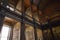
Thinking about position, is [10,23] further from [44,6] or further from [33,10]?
[44,6]

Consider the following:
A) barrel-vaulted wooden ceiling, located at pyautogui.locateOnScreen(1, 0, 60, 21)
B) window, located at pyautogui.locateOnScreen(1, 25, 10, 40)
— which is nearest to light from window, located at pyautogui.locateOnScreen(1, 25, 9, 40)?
window, located at pyautogui.locateOnScreen(1, 25, 10, 40)

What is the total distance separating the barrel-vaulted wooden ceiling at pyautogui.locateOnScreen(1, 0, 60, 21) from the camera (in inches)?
347

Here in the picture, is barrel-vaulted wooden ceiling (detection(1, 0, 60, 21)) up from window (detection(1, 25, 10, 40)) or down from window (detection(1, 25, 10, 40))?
up

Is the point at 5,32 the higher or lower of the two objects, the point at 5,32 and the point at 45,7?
the lower

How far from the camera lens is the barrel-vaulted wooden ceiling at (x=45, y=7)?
28.9 feet

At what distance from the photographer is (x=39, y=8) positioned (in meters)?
9.98

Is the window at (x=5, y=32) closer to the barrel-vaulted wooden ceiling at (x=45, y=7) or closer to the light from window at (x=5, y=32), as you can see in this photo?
the light from window at (x=5, y=32)

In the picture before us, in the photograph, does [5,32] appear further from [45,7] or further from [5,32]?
[45,7]

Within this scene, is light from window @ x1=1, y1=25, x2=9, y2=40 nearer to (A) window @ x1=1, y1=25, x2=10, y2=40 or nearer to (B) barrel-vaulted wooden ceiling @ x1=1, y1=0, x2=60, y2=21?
(A) window @ x1=1, y1=25, x2=10, y2=40

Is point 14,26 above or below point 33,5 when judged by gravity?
below

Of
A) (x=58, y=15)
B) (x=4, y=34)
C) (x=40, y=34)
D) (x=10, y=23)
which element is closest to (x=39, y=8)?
(x=58, y=15)

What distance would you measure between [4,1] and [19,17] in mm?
1684

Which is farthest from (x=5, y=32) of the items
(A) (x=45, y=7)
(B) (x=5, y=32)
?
(A) (x=45, y=7)

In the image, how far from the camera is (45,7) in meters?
10.1
